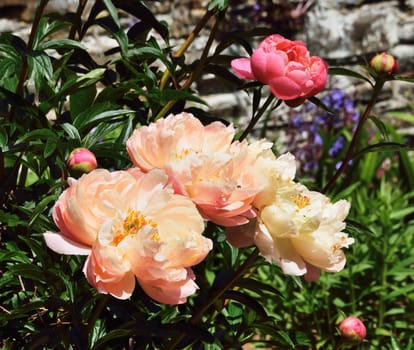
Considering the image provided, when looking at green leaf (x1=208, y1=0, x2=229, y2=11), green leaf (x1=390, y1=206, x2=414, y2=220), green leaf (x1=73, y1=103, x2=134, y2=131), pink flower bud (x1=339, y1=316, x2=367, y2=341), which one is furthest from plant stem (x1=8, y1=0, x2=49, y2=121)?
green leaf (x1=390, y1=206, x2=414, y2=220)

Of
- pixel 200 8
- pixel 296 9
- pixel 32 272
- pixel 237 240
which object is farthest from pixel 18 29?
pixel 237 240

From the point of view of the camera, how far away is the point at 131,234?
81cm

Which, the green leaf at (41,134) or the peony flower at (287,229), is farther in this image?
the green leaf at (41,134)

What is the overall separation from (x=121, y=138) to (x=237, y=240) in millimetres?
456

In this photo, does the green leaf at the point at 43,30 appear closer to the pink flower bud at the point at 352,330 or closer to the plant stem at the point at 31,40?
the plant stem at the point at 31,40

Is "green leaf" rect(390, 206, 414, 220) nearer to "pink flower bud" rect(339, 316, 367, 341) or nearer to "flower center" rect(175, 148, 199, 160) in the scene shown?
"pink flower bud" rect(339, 316, 367, 341)

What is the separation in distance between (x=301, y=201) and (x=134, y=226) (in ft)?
0.78

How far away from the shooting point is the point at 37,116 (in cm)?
122

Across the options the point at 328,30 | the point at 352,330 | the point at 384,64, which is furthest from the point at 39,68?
the point at 328,30

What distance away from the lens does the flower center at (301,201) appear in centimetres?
95

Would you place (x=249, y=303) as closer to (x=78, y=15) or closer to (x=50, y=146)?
(x=50, y=146)

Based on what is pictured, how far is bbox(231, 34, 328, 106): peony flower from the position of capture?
110 cm

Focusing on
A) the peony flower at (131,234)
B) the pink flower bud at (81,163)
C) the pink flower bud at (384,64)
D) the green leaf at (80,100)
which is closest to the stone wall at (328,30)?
the green leaf at (80,100)

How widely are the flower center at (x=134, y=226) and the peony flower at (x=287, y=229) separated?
14 centimetres
